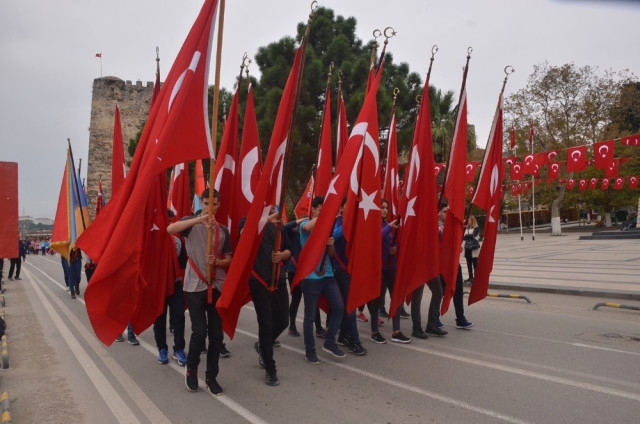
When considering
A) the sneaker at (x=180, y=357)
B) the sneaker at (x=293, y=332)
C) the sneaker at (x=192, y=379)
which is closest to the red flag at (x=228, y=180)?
the sneaker at (x=180, y=357)

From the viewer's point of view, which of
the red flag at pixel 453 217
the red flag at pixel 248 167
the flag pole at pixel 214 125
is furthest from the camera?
the red flag at pixel 453 217

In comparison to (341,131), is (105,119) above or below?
above

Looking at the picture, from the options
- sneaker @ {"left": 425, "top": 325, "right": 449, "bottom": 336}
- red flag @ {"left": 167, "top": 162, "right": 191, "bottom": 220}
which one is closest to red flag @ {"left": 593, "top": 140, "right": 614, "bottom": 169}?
sneaker @ {"left": 425, "top": 325, "right": 449, "bottom": 336}

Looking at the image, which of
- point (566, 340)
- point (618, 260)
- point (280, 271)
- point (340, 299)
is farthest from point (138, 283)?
point (618, 260)

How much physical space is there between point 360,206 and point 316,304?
4.01 feet

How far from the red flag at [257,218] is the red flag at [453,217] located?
2.68 metres

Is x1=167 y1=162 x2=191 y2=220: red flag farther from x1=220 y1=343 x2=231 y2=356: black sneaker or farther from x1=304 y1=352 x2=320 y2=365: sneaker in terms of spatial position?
x1=304 y1=352 x2=320 y2=365: sneaker

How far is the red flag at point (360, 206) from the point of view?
Answer: 5.68 meters

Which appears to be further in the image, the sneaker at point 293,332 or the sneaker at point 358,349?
the sneaker at point 293,332

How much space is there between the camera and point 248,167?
6520mm

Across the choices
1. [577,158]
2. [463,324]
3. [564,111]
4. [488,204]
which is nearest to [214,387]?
[463,324]

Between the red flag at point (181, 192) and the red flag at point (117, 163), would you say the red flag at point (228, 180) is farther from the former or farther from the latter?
the red flag at point (117, 163)

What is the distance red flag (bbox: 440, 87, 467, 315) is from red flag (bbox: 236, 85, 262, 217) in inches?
101

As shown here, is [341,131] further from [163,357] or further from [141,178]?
[141,178]
